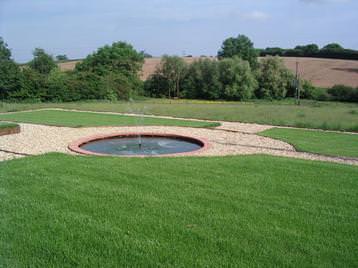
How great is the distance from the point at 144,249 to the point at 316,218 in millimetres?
1783

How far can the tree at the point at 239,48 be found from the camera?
167ft

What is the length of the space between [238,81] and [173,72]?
7.93m

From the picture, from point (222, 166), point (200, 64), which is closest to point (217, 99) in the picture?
point (200, 64)

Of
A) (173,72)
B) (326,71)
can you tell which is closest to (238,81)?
(173,72)

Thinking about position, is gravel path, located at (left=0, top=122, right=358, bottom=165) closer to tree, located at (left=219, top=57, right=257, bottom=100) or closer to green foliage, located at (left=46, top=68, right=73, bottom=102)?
green foliage, located at (left=46, top=68, right=73, bottom=102)

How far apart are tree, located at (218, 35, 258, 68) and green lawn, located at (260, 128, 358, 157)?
1588 inches

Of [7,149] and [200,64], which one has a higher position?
[200,64]

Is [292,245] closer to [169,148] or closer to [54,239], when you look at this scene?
[54,239]

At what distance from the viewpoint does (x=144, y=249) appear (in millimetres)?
2895

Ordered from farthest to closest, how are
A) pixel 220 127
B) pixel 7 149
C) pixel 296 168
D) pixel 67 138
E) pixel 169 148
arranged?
pixel 220 127 < pixel 67 138 < pixel 169 148 < pixel 7 149 < pixel 296 168

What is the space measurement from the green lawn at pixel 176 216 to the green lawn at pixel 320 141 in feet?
8.65

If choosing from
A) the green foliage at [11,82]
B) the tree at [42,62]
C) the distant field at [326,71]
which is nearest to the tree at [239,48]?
the distant field at [326,71]

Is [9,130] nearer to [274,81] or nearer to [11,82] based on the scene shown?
[11,82]

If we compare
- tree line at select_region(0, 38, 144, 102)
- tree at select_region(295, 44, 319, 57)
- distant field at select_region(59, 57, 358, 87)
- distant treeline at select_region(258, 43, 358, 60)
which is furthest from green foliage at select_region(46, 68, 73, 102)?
tree at select_region(295, 44, 319, 57)
